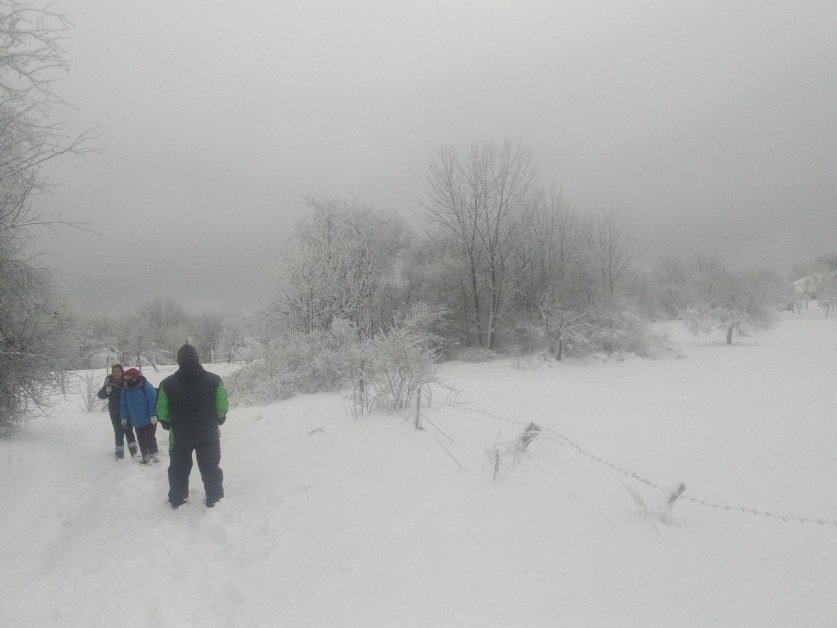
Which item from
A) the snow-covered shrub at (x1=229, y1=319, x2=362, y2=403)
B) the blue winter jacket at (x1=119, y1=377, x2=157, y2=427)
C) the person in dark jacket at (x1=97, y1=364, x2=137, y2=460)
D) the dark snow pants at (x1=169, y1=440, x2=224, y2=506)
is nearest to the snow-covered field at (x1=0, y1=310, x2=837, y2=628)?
the dark snow pants at (x1=169, y1=440, x2=224, y2=506)

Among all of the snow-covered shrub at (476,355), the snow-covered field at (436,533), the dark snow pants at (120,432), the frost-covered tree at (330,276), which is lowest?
the snow-covered shrub at (476,355)

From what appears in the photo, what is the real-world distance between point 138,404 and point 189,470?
90.7 inches

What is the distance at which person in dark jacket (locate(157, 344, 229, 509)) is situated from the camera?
4.48 m

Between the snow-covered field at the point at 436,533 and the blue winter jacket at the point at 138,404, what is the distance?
72cm

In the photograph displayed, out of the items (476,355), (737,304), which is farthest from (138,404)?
(737,304)

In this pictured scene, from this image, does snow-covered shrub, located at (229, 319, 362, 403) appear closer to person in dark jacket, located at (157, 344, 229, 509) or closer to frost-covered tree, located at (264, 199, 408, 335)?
frost-covered tree, located at (264, 199, 408, 335)

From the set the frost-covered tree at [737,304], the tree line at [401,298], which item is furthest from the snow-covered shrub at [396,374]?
the frost-covered tree at [737,304]

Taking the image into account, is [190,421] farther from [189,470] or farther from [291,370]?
[291,370]

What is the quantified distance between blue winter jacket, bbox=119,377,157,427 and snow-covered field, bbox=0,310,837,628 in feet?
2.35

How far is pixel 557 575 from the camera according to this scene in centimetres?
259

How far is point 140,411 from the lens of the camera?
6090 millimetres

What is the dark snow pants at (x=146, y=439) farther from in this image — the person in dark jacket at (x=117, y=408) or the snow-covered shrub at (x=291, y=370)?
the snow-covered shrub at (x=291, y=370)

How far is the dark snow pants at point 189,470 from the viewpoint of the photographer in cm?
448

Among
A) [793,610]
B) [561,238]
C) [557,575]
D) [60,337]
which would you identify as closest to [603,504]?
[557,575]
